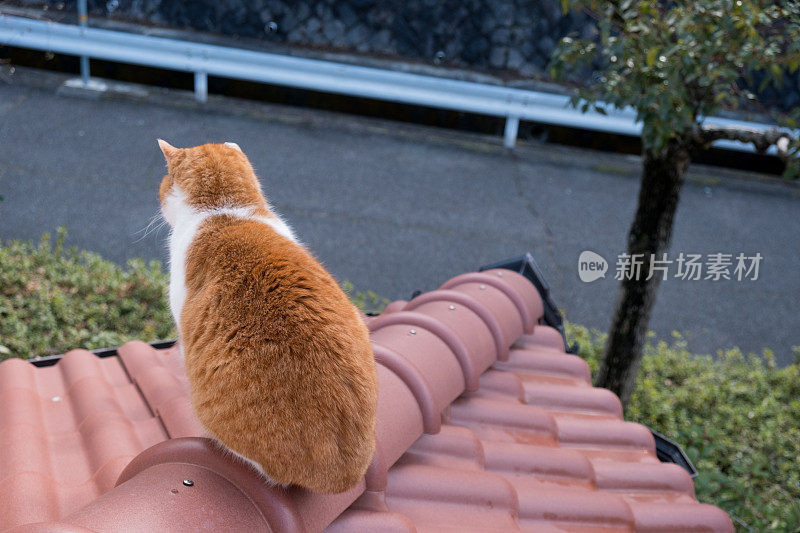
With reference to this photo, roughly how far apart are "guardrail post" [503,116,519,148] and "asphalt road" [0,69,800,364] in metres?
0.16

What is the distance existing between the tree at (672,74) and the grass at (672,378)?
108cm

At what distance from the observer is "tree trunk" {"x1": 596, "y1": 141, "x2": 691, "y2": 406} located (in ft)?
12.9

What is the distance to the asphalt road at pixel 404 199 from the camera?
6.75m

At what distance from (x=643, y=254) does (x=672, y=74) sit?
4.55ft

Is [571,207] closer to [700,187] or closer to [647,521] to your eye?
[700,187]

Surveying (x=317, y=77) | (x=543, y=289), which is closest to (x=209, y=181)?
(x=543, y=289)

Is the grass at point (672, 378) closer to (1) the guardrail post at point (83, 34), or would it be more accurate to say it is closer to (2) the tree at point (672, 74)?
(2) the tree at point (672, 74)

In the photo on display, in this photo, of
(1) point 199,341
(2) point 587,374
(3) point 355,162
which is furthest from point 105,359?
(3) point 355,162

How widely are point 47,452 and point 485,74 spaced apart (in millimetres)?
9634

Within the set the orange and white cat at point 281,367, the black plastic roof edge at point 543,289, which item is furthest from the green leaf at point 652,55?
the orange and white cat at point 281,367

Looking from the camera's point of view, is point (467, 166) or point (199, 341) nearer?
point (199, 341)

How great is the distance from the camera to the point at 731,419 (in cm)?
503

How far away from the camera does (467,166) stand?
902 cm

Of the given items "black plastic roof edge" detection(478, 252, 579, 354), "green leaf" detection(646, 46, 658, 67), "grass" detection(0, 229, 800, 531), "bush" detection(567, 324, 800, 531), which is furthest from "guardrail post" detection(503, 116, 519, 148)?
"black plastic roof edge" detection(478, 252, 579, 354)
